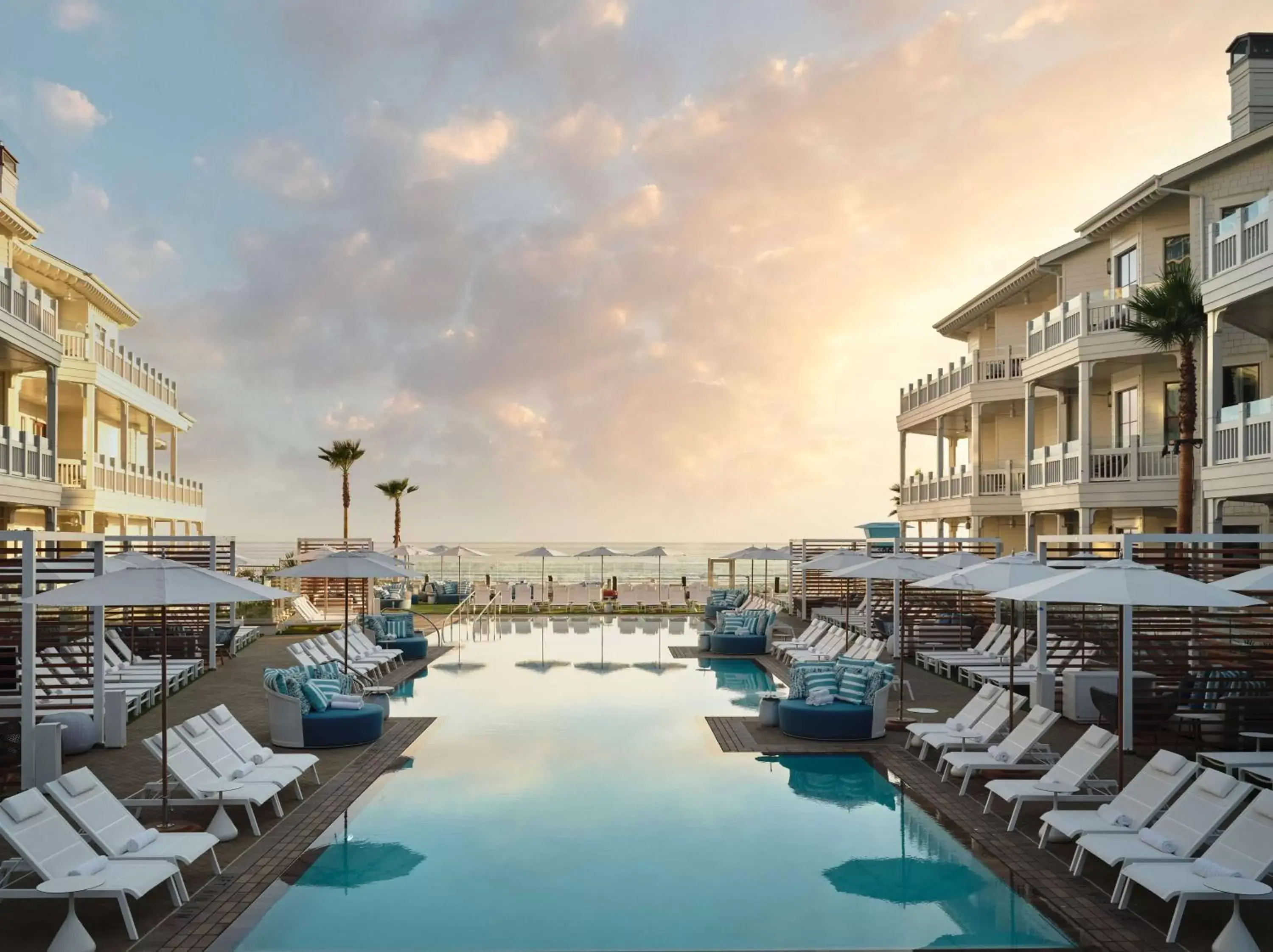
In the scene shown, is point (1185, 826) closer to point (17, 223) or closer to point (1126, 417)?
point (1126, 417)

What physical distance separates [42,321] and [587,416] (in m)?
45.8

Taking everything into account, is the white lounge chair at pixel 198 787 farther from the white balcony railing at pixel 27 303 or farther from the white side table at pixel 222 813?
the white balcony railing at pixel 27 303

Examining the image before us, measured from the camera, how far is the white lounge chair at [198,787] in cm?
919

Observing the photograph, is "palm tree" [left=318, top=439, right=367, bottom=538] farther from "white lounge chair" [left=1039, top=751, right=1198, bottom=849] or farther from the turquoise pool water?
"white lounge chair" [left=1039, top=751, right=1198, bottom=849]

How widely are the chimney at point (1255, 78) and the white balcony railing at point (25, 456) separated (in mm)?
24854

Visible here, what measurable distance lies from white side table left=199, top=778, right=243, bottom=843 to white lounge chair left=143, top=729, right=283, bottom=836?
16 millimetres

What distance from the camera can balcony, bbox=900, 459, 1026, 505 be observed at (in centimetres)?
2852

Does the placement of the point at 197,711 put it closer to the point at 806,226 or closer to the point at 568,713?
the point at 568,713

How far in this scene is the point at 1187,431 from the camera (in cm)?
1800

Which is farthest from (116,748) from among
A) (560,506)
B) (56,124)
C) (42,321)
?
(560,506)

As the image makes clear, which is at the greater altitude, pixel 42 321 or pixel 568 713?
pixel 42 321

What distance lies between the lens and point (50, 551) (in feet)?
44.7

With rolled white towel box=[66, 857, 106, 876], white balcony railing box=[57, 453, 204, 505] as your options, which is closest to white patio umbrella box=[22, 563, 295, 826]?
rolled white towel box=[66, 857, 106, 876]

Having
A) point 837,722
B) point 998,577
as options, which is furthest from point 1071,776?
point 837,722
